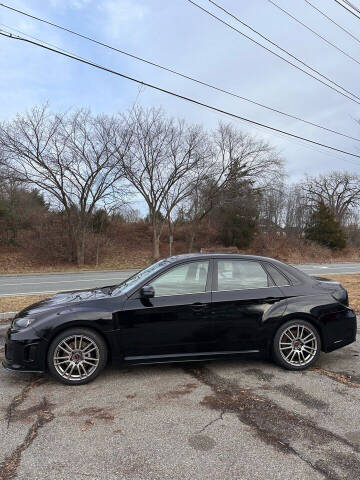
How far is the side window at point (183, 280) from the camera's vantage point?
4.36 m

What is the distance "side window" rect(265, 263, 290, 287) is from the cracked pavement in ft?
3.70

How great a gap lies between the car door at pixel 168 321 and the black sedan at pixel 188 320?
0.01 metres

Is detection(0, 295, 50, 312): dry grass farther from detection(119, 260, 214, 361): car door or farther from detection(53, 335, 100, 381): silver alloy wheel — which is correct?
detection(119, 260, 214, 361): car door

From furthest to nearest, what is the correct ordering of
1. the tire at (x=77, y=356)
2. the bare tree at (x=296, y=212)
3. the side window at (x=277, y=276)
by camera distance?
the bare tree at (x=296, y=212)
the side window at (x=277, y=276)
the tire at (x=77, y=356)

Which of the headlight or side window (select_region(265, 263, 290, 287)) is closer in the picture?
the headlight

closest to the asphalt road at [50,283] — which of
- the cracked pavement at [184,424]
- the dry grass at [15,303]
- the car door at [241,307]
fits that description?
the dry grass at [15,303]

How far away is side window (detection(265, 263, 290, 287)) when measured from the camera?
15.3 feet

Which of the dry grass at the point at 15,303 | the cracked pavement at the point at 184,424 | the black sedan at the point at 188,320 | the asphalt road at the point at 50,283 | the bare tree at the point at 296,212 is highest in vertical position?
the bare tree at the point at 296,212

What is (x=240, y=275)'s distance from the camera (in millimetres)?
4625

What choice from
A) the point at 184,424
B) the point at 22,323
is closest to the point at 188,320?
the point at 184,424

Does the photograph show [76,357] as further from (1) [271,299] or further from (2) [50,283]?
(2) [50,283]

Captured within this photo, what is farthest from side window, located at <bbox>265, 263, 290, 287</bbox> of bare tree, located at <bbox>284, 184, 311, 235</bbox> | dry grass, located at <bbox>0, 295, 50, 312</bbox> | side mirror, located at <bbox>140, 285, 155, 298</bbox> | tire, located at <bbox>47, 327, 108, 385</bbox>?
bare tree, located at <bbox>284, 184, 311, 235</bbox>

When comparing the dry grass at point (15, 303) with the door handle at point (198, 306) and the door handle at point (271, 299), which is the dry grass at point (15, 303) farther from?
the door handle at point (271, 299)

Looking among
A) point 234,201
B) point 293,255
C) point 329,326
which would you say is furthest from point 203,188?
point 329,326
